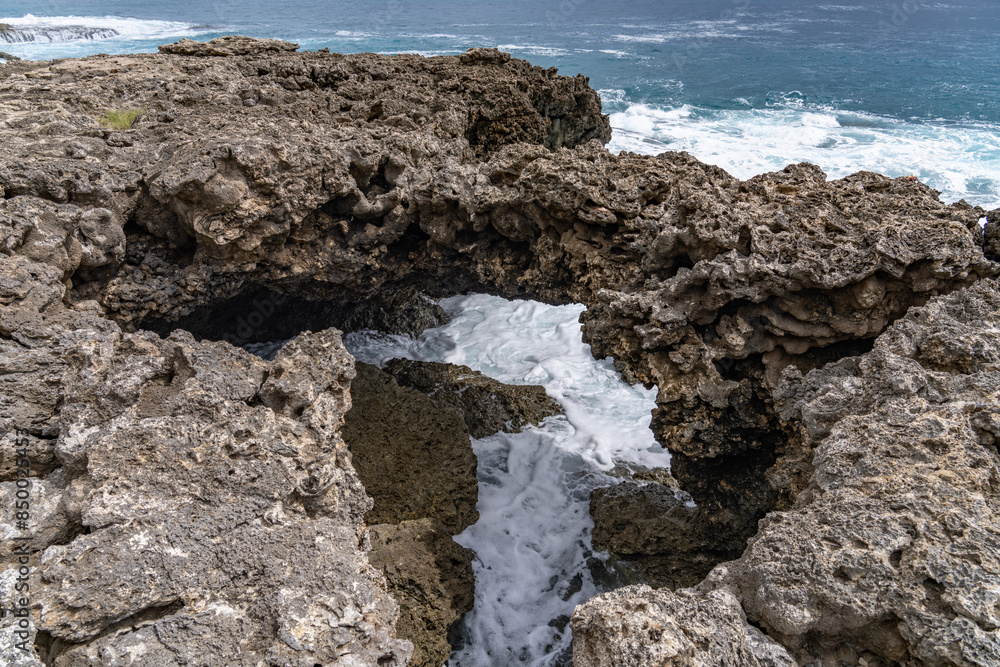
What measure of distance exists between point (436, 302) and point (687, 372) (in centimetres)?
747

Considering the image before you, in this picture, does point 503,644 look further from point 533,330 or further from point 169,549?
point 533,330

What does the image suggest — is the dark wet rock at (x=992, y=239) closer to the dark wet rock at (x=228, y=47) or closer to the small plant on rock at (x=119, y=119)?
the small plant on rock at (x=119, y=119)

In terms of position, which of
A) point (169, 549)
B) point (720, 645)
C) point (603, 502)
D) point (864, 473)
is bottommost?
point (603, 502)

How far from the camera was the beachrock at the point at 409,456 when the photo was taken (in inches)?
220

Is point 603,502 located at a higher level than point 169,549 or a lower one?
lower

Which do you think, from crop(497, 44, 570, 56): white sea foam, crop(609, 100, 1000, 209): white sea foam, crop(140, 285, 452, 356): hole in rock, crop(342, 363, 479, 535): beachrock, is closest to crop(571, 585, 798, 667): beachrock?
crop(342, 363, 479, 535): beachrock

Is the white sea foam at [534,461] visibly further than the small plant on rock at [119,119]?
Yes

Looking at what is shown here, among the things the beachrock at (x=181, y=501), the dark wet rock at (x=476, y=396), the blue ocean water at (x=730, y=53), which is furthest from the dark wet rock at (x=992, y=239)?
the blue ocean water at (x=730, y=53)

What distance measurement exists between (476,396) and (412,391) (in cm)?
155

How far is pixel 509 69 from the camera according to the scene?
8.52 meters

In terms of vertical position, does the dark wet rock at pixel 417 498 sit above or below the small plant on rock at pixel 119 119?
below

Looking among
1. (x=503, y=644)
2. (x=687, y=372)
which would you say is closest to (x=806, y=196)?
(x=687, y=372)

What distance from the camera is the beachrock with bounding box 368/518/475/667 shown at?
15.3 feet

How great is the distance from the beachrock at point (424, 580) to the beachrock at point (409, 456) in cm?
31
